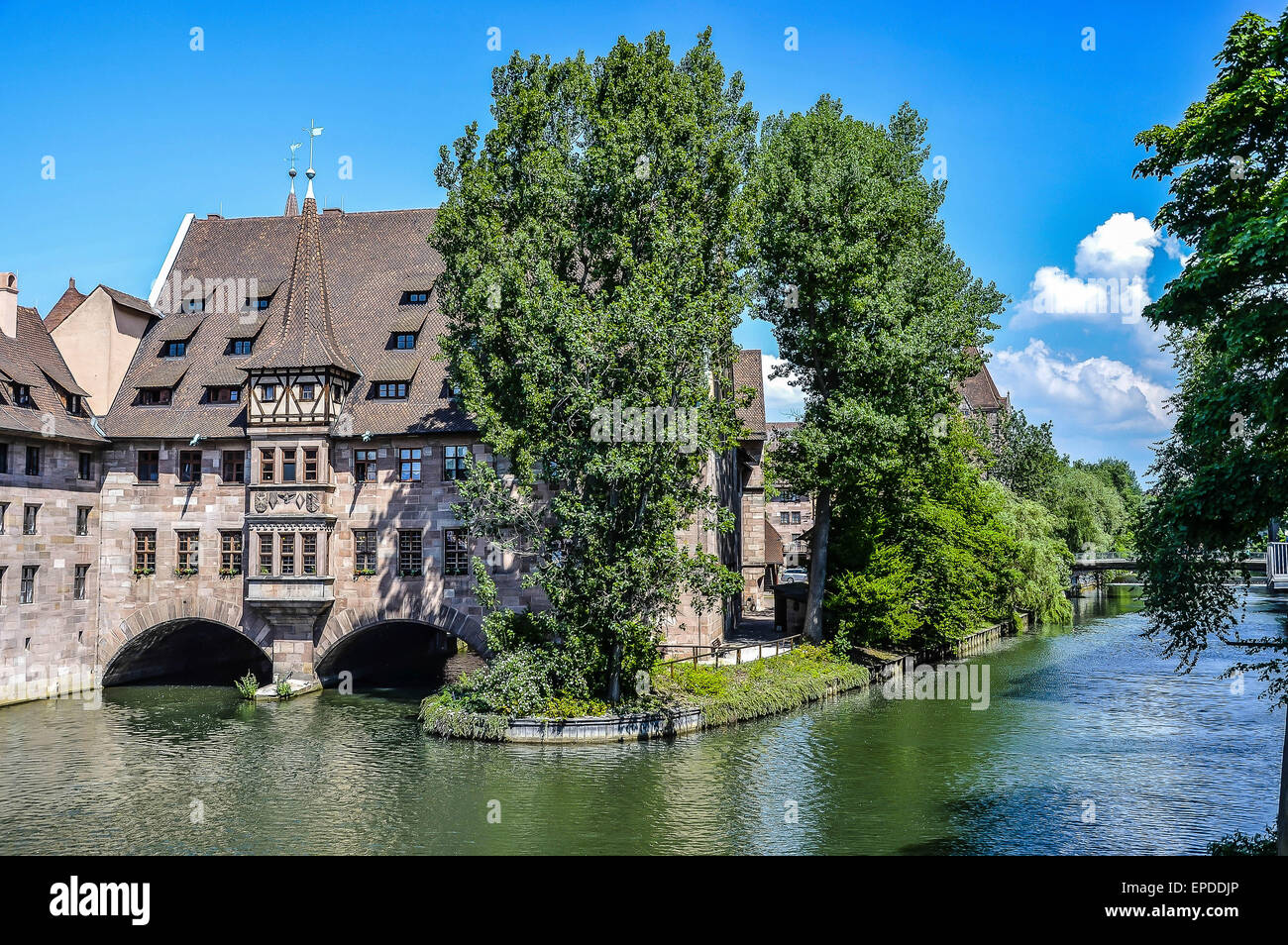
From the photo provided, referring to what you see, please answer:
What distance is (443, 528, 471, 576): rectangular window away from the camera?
35594 mm

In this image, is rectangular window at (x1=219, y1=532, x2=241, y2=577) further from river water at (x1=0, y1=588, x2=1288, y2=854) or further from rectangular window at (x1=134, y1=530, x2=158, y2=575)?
river water at (x1=0, y1=588, x2=1288, y2=854)

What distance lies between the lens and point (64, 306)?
40.3m

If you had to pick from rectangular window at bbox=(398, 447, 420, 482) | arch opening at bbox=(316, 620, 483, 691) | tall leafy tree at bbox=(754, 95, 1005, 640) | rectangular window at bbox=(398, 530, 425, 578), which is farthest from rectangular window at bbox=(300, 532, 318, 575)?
tall leafy tree at bbox=(754, 95, 1005, 640)

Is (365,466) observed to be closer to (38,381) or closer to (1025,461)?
(38,381)

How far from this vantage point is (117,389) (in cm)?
3938

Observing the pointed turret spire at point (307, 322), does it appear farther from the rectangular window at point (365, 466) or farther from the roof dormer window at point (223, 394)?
the rectangular window at point (365, 466)

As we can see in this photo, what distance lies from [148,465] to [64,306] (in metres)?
8.00

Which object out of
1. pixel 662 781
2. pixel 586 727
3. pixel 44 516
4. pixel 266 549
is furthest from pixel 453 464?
pixel 662 781

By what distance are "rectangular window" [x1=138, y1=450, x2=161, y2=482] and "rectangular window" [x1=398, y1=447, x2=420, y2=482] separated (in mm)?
9675

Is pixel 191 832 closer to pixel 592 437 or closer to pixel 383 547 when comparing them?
pixel 592 437

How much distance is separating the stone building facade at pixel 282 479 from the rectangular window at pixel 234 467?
0.27ft

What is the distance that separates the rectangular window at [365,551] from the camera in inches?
1423

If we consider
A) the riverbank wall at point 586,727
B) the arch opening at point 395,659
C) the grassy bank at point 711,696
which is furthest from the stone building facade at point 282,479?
the riverbank wall at point 586,727
